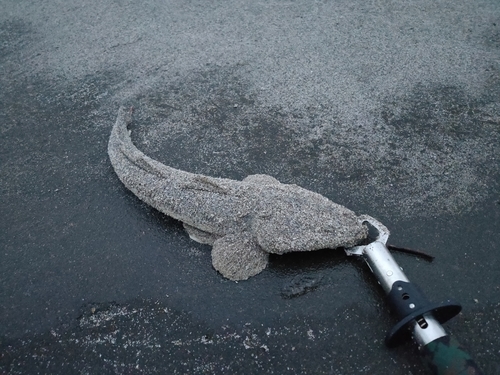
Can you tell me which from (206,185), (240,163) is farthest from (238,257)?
(240,163)

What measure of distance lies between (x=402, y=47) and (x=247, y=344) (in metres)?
3.97

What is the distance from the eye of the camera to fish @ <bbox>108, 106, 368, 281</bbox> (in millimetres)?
3326

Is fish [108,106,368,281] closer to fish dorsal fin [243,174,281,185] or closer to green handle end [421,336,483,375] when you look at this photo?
fish dorsal fin [243,174,281,185]

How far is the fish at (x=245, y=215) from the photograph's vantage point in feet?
10.9

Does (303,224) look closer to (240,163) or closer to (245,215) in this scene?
(245,215)

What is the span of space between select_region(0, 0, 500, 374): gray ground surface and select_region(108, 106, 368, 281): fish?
0.44ft

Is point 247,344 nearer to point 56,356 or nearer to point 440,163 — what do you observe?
point 56,356

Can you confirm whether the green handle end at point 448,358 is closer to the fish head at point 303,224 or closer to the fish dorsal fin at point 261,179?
the fish head at point 303,224

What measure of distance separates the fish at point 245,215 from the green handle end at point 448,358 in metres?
0.93

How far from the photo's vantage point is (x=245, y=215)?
11.5ft

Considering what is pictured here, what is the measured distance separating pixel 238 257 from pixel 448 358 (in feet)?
5.05

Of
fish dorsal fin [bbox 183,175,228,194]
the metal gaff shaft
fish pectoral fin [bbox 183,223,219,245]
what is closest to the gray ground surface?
fish pectoral fin [bbox 183,223,219,245]

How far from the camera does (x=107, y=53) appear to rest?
562 centimetres

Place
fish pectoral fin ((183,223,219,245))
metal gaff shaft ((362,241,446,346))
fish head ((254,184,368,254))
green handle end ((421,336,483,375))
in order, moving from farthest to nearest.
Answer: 1. fish pectoral fin ((183,223,219,245))
2. fish head ((254,184,368,254))
3. metal gaff shaft ((362,241,446,346))
4. green handle end ((421,336,483,375))
